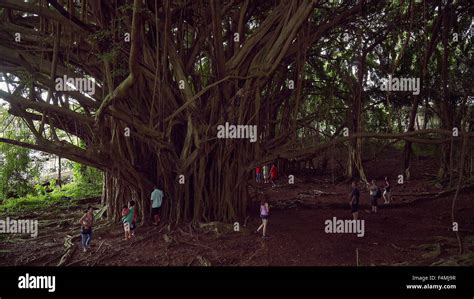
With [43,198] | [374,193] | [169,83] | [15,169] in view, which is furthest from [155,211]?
[43,198]

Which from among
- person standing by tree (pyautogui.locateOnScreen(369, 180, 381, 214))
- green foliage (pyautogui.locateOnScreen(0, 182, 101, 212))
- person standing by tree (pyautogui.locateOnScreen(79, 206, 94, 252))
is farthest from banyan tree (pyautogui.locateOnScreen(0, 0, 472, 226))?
green foliage (pyautogui.locateOnScreen(0, 182, 101, 212))

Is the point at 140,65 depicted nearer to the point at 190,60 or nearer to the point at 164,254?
the point at 190,60

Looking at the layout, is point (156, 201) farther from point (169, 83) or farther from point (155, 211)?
point (169, 83)

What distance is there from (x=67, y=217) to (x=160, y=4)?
18.0 ft

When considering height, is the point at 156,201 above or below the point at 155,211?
above

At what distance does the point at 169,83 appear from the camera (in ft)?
23.4

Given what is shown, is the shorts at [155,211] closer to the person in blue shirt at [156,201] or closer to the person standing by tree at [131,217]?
the person in blue shirt at [156,201]

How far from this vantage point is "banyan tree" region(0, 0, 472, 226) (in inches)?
237

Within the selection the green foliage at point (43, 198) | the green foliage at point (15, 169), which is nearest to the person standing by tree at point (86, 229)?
the green foliage at point (15, 169)

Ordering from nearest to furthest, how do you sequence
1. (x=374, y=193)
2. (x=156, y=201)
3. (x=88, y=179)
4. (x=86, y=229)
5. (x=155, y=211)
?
1. (x=86, y=229)
2. (x=156, y=201)
3. (x=155, y=211)
4. (x=374, y=193)
5. (x=88, y=179)

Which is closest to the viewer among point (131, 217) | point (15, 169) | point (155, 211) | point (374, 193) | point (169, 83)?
point (131, 217)

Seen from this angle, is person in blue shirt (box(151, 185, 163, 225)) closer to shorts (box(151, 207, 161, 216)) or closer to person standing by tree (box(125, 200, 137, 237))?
shorts (box(151, 207, 161, 216))

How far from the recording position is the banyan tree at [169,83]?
6.01m
